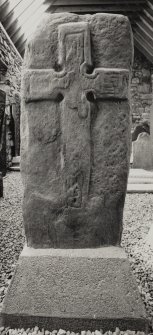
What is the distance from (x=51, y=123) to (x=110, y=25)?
0.60 metres

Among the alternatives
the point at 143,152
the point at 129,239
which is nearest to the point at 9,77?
the point at 143,152

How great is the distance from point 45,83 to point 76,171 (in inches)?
19.5

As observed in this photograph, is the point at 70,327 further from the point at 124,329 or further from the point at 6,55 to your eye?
the point at 6,55

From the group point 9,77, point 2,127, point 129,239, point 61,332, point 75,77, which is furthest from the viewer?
point 9,77

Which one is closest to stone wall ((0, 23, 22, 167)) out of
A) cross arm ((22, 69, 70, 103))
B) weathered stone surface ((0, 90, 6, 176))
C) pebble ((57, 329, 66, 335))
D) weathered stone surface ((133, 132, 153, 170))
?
weathered stone surface ((0, 90, 6, 176))

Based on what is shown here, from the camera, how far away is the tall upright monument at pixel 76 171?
5.65ft

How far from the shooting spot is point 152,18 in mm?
9008

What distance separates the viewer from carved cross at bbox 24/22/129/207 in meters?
1.76

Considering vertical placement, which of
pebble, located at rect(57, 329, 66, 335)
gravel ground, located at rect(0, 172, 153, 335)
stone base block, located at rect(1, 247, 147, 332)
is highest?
stone base block, located at rect(1, 247, 147, 332)

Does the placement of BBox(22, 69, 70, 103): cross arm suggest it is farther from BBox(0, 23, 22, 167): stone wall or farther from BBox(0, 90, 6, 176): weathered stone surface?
BBox(0, 23, 22, 167): stone wall

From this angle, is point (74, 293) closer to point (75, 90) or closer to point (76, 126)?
point (76, 126)

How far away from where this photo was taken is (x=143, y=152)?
26.2 ft

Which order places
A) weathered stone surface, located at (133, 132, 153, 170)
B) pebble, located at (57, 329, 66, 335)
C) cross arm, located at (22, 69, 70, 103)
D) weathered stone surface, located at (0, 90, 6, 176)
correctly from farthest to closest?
weathered stone surface, located at (133, 132, 153, 170)
weathered stone surface, located at (0, 90, 6, 176)
cross arm, located at (22, 69, 70, 103)
pebble, located at (57, 329, 66, 335)

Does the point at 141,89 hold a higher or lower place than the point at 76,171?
higher
